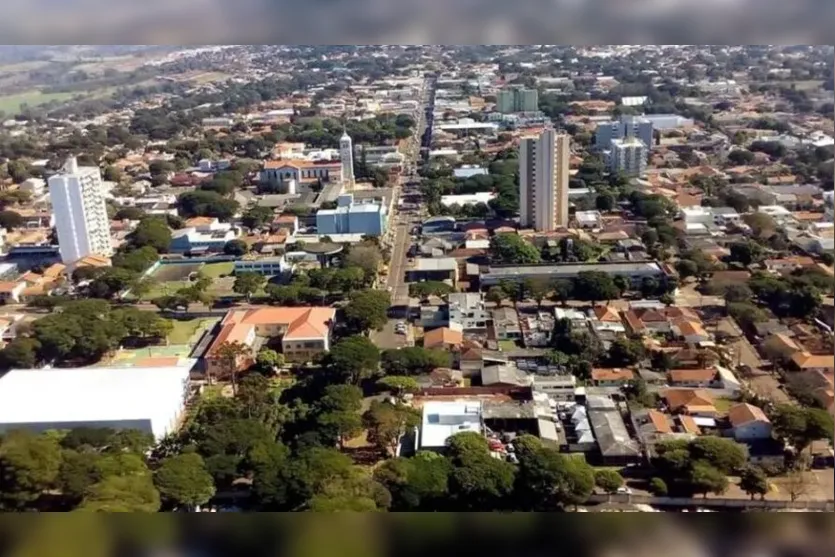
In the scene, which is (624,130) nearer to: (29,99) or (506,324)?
(506,324)

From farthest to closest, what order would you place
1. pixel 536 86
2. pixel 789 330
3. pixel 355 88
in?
pixel 355 88
pixel 536 86
pixel 789 330

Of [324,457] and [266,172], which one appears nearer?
[324,457]

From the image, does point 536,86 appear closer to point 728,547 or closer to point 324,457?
point 324,457

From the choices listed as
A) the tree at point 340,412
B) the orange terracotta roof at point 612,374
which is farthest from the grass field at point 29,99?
the orange terracotta roof at point 612,374

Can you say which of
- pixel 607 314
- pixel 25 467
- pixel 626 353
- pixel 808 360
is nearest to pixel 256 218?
pixel 607 314

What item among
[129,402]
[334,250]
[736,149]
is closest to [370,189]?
[334,250]
